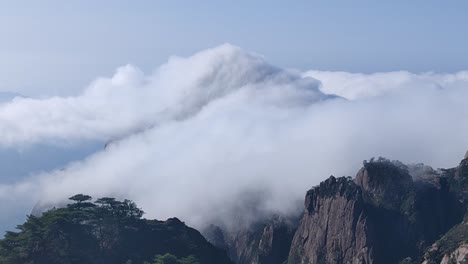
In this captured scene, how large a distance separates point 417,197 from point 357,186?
12.2m

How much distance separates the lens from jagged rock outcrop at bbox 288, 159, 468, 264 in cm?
14512

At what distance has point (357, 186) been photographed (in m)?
151

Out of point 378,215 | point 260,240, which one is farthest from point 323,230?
point 260,240

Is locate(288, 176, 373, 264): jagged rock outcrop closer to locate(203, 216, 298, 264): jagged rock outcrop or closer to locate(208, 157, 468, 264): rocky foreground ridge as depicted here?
locate(208, 157, 468, 264): rocky foreground ridge

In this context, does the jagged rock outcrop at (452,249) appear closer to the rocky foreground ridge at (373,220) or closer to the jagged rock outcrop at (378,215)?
the rocky foreground ridge at (373,220)

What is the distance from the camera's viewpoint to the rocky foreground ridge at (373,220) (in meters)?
145

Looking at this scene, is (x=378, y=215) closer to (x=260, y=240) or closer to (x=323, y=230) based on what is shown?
(x=323, y=230)

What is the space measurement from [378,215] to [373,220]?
2392 millimetres

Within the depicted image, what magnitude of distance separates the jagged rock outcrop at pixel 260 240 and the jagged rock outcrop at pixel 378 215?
4971mm

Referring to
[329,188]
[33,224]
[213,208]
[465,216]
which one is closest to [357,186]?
[329,188]

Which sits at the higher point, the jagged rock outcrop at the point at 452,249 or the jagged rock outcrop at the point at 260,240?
the jagged rock outcrop at the point at 260,240

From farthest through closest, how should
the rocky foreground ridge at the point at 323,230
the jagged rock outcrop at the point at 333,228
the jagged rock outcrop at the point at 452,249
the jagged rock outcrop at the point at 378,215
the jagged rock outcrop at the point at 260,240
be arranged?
1. the jagged rock outcrop at the point at 260,240
2. the jagged rock outcrop at the point at 378,215
3. the jagged rock outcrop at the point at 333,228
4. the jagged rock outcrop at the point at 452,249
5. the rocky foreground ridge at the point at 323,230

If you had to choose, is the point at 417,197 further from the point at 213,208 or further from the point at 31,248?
the point at 31,248

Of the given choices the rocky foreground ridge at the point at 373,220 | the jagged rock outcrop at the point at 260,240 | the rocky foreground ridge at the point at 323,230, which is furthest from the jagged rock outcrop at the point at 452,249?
the jagged rock outcrop at the point at 260,240
